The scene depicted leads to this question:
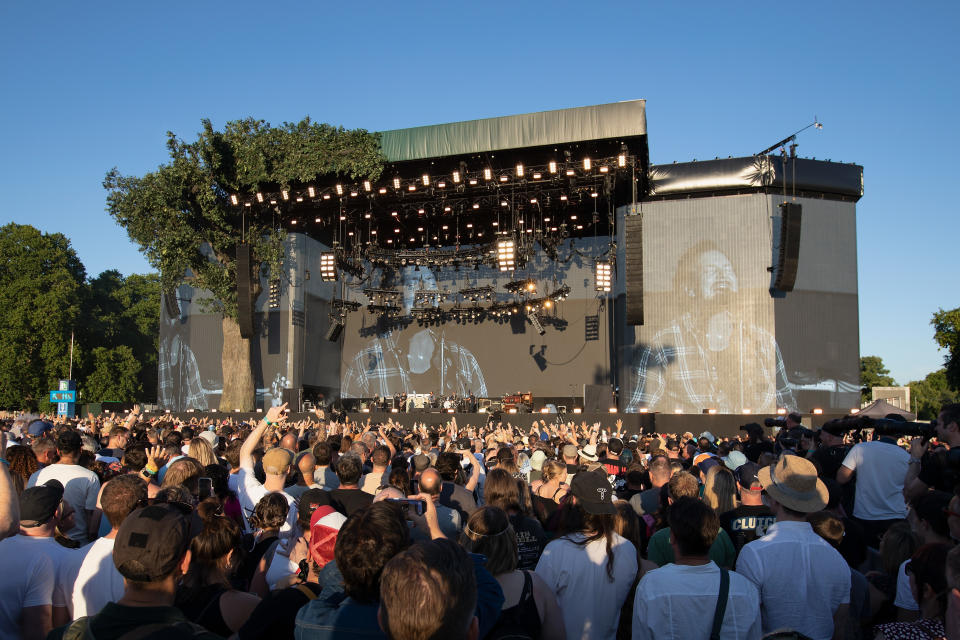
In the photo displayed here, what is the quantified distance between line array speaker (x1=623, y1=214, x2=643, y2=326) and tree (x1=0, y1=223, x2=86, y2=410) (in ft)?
97.6

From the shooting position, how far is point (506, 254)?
67.1 feet

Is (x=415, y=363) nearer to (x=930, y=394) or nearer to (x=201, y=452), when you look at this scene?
(x=201, y=452)

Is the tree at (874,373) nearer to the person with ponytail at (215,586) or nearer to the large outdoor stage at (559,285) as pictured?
the large outdoor stage at (559,285)

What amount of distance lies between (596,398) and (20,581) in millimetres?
20482

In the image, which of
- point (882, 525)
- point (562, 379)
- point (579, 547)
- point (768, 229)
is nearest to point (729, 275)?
point (768, 229)

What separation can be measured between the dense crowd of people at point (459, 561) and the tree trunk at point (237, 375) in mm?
19720

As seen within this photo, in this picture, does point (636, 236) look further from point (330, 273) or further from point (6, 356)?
point (6, 356)

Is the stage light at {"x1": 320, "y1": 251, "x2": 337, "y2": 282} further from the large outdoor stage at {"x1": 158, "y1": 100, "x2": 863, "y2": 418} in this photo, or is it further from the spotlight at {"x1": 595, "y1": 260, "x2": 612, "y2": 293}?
the spotlight at {"x1": 595, "y1": 260, "x2": 612, "y2": 293}

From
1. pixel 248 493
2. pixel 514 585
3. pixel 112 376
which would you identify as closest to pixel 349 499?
pixel 248 493

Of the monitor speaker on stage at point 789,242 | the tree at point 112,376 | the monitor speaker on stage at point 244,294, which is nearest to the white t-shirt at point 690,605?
the monitor speaker on stage at point 244,294

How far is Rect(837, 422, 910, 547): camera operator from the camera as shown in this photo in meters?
5.40

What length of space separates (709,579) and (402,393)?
2643 centimetres

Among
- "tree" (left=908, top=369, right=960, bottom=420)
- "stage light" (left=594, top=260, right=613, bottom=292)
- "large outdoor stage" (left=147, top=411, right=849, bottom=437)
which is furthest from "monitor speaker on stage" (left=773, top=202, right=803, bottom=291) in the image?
"tree" (left=908, top=369, right=960, bottom=420)

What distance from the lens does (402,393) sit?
28.7 m
